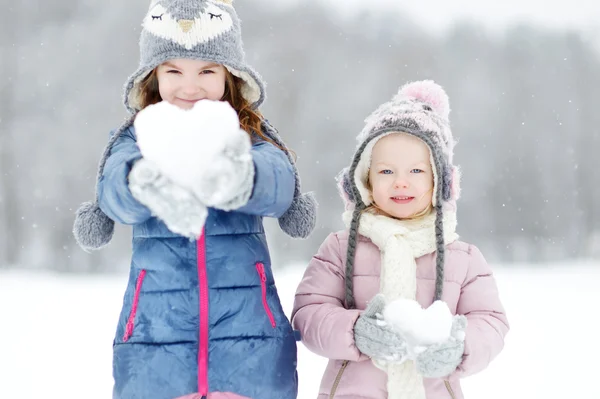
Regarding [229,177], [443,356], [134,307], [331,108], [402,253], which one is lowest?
[443,356]

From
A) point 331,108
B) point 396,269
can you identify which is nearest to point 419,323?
point 396,269

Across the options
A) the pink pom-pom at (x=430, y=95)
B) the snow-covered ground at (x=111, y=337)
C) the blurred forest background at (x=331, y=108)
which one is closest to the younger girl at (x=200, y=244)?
the pink pom-pom at (x=430, y=95)

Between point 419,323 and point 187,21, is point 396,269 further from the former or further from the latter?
point 187,21

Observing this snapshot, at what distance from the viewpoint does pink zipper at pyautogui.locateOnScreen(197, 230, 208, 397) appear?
4.75 ft

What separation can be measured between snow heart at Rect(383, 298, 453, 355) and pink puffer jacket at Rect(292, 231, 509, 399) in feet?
0.34

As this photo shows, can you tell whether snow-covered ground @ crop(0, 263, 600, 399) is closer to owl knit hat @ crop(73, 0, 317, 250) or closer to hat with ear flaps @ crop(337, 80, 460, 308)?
hat with ear flaps @ crop(337, 80, 460, 308)

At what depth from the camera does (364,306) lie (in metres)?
1.69

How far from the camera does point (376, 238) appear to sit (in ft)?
5.58

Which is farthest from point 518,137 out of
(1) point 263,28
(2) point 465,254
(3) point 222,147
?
(3) point 222,147

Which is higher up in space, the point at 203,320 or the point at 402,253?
the point at 402,253

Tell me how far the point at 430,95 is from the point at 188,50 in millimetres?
671

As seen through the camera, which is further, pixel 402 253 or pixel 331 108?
pixel 331 108

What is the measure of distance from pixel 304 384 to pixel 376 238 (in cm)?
181

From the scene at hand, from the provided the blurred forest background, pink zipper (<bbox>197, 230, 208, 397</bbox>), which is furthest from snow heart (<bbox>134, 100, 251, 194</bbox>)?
the blurred forest background
